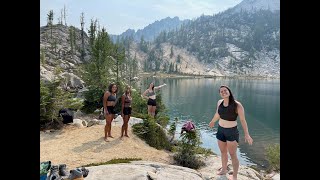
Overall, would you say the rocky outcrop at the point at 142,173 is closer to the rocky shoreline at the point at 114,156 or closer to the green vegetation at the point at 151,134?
the rocky shoreline at the point at 114,156

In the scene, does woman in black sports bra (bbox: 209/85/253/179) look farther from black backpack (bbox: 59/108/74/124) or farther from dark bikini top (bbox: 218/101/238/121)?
black backpack (bbox: 59/108/74/124)

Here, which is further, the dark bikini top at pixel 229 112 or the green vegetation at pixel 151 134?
the green vegetation at pixel 151 134

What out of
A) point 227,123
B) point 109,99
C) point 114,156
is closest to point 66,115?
point 109,99

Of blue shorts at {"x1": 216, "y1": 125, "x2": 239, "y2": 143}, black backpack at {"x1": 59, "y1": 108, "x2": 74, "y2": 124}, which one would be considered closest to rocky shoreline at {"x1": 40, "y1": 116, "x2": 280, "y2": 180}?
black backpack at {"x1": 59, "y1": 108, "x2": 74, "y2": 124}

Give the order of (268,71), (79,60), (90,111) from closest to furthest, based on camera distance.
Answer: (90,111) → (79,60) → (268,71)

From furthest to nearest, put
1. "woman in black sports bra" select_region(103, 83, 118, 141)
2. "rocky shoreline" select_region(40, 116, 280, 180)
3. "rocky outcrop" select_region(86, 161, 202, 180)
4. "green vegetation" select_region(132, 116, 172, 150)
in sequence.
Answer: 1. "green vegetation" select_region(132, 116, 172, 150)
2. "woman in black sports bra" select_region(103, 83, 118, 141)
3. "rocky shoreline" select_region(40, 116, 280, 180)
4. "rocky outcrop" select_region(86, 161, 202, 180)

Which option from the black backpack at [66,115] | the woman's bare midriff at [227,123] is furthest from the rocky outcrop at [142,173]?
the black backpack at [66,115]

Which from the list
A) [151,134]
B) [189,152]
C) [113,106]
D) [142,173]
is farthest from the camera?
[151,134]

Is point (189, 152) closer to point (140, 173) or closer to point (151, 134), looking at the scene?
point (151, 134)

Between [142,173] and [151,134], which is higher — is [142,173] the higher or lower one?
the higher one
